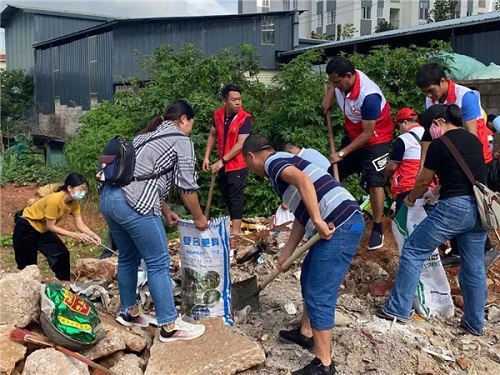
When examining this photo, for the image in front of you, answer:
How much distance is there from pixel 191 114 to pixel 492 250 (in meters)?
2.99

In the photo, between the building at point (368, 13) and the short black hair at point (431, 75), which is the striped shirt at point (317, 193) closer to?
the short black hair at point (431, 75)

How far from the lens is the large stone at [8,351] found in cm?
316

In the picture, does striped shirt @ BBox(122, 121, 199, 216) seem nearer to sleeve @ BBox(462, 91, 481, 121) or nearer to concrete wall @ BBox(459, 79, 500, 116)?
sleeve @ BBox(462, 91, 481, 121)

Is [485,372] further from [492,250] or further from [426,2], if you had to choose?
[426,2]

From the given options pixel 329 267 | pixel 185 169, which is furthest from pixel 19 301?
pixel 329 267

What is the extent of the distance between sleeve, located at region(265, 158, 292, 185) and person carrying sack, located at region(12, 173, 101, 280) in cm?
222

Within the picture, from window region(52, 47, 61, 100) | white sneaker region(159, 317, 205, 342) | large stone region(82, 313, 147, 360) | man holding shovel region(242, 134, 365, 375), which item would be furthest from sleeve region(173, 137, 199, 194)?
window region(52, 47, 61, 100)

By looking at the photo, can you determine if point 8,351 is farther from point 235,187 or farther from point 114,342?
point 235,187

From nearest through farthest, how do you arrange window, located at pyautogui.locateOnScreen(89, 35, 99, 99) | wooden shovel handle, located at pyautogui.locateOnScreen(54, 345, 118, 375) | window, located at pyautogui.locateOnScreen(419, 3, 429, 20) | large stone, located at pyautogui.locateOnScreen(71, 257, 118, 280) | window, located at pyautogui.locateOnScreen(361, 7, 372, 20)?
wooden shovel handle, located at pyautogui.locateOnScreen(54, 345, 118, 375) < large stone, located at pyautogui.locateOnScreen(71, 257, 118, 280) < window, located at pyautogui.locateOnScreen(89, 35, 99, 99) < window, located at pyautogui.locateOnScreen(361, 7, 372, 20) < window, located at pyautogui.locateOnScreen(419, 3, 429, 20)

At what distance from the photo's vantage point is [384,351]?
361cm

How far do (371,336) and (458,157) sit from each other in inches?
52.2

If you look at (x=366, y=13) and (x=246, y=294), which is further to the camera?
(x=366, y=13)

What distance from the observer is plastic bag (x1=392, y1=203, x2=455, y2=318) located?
420cm

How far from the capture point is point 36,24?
1004 inches
